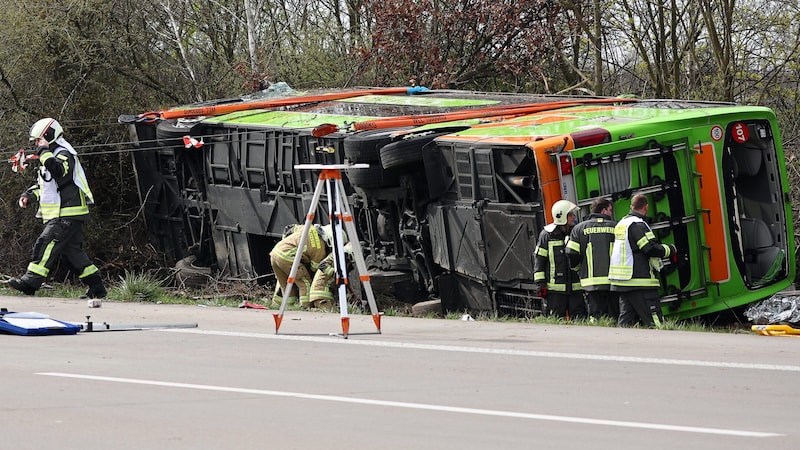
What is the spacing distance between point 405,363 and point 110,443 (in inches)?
120

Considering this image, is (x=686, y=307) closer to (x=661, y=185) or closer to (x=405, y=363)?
(x=661, y=185)

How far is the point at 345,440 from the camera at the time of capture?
6.41 metres

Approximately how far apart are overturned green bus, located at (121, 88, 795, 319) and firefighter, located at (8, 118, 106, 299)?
238cm

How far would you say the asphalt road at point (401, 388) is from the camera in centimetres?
648

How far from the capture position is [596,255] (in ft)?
39.0

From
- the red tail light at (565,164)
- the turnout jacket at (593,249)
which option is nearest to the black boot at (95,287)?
the turnout jacket at (593,249)

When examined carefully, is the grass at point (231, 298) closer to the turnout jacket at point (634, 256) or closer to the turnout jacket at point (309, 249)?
the turnout jacket at point (634, 256)

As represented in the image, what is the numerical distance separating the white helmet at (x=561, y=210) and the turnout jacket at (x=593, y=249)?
0.51 feet

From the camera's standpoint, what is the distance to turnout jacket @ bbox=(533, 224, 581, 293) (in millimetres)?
11852

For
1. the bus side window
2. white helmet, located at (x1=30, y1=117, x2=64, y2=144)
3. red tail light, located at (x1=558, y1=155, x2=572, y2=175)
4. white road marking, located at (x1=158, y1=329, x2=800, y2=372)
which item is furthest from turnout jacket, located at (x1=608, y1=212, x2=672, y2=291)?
white helmet, located at (x1=30, y1=117, x2=64, y2=144)

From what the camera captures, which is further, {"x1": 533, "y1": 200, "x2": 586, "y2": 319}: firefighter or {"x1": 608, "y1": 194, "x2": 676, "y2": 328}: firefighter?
{"x1": 533, "y1": 200, "x2": 586, "y2": 319}: firefighter

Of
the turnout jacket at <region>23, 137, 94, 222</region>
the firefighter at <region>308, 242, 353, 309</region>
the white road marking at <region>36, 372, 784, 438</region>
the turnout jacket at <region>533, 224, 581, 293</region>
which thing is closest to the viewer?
the white road marking at <region>36, 372, 784, 438</region>

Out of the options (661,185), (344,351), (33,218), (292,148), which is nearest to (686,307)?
(661,185)

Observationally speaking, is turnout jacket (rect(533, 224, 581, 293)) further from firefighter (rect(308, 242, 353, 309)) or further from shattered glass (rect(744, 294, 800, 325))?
firefighter (rect(308, 242, 353, 309))
